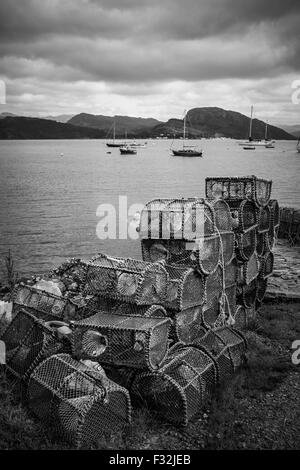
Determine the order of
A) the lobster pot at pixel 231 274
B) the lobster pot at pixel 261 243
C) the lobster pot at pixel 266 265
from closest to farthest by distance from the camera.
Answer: the lobster pot at pixel 231 274 < the lobster pot at pixel 261 243 < the lobster pot at pixel 266 265

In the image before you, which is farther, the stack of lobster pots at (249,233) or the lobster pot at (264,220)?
the lobster pot at (264,220)

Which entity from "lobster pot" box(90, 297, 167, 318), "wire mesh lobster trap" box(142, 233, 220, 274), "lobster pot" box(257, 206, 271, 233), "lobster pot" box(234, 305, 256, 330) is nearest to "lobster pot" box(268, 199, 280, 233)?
"lobster pot" box(257, 206, 271, 233)

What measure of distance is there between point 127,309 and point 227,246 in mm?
2661

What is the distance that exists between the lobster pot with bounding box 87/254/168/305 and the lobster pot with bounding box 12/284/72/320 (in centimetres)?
62

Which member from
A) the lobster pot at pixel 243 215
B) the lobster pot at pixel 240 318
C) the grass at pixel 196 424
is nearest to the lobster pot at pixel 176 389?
the grass at pixel 196 424

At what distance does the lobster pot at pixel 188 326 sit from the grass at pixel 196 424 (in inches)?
35.1

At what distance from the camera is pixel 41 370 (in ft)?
18.0

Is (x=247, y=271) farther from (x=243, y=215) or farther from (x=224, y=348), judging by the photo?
(x=224, y=348)

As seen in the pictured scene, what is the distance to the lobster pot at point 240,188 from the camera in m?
9.19

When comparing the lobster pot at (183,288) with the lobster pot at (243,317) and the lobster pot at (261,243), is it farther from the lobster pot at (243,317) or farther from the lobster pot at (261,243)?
the lobster pot at (261,243)

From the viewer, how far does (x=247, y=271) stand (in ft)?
29.5

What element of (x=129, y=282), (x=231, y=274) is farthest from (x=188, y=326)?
(x=231, y=274)

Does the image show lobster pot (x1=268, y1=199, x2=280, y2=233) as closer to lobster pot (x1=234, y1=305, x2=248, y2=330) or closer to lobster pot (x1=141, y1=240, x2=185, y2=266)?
lobster pot (x1=234, y1=305, x2=248, y2=330)

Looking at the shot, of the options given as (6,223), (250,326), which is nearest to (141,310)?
(250,326)
